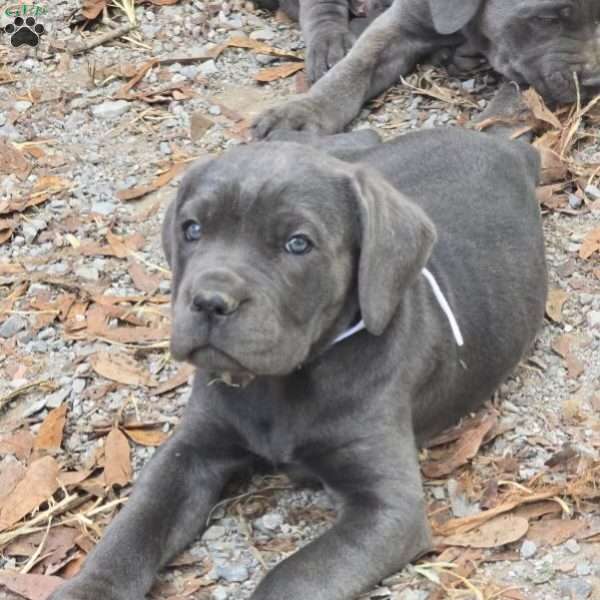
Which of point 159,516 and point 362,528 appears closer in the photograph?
point 362,528

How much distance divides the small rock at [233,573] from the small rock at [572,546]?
3.35 feet

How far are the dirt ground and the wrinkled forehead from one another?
1077 mm

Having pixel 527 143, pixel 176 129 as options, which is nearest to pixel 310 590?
pixel 527 143

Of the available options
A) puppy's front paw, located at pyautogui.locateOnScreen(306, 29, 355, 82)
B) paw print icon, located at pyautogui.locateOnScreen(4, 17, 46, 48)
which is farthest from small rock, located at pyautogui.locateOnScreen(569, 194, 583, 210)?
paw print icon, located at pyautogui.locateOnScreen(4, 17, 46, 48)

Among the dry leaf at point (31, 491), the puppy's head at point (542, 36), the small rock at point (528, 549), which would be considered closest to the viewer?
the small rock at point (528, 549)

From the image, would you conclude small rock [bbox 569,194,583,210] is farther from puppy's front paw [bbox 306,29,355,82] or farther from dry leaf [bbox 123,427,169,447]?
dry leaf [bbox 123,427,169,447]

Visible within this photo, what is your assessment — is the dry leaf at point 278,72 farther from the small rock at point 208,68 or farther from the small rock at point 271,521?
the small rock at point 271,521

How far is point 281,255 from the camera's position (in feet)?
14.1

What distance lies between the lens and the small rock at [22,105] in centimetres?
Result: 738

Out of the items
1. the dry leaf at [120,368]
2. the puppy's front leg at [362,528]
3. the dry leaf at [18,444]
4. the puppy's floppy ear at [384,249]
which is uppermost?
the puppy's floppy ear at [384,249]

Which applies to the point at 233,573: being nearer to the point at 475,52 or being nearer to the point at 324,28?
the point at 475,52

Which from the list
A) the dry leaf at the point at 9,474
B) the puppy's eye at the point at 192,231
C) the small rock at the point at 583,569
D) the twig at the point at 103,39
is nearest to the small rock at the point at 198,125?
the twig at the point at 103,39

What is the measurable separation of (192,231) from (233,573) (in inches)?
43.0

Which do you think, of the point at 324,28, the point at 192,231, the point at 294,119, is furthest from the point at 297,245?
the point at 324,28
